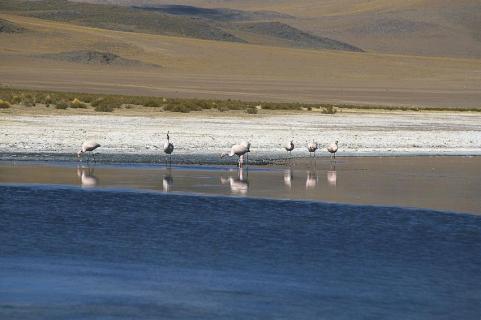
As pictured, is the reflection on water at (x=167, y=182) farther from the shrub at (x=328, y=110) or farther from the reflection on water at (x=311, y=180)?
the shrub at (x=328, y=110)

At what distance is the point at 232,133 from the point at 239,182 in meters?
9.05

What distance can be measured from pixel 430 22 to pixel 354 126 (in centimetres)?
12674

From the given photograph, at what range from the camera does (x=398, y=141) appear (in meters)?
26.3

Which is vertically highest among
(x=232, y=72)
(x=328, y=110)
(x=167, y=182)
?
(x=167, y=182)

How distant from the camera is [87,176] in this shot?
18.2 m

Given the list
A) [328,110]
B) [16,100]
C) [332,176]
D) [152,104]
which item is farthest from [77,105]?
[332,176]

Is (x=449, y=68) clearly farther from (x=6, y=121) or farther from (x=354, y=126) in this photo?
(x=6, y=121)

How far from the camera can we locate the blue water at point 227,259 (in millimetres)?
9320

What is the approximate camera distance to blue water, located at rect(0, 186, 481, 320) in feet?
30.6

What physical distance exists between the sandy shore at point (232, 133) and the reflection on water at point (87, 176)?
3036mm

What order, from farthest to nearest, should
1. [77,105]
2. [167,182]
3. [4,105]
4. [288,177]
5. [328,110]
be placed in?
[328,110] → [77,105] → [4,105] → [288,177] → [167,182]

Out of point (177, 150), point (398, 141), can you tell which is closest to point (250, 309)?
point (177, 150)

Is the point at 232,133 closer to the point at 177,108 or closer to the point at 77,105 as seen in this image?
the point at 177,108

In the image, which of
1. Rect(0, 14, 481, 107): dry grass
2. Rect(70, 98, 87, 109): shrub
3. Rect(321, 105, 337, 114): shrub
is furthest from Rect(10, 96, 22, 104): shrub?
Rect(0, 14, 481, 107): dry grass
